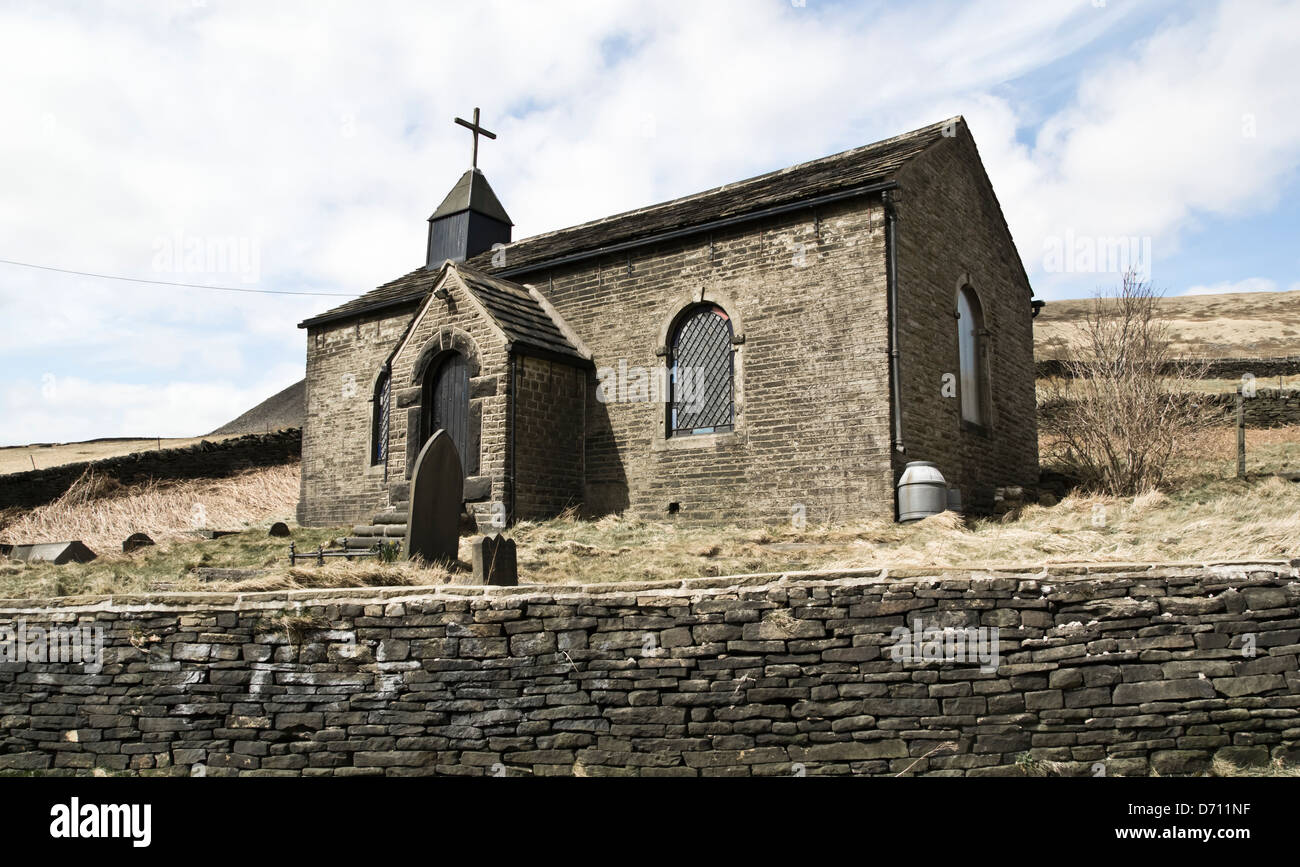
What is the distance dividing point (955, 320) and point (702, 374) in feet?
14.9

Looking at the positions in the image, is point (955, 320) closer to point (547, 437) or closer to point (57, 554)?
point (547, 437)

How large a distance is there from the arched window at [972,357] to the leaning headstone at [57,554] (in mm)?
14480

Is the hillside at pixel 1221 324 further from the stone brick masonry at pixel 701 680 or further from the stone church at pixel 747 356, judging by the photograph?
the stone brick masonry at pixel 701 680

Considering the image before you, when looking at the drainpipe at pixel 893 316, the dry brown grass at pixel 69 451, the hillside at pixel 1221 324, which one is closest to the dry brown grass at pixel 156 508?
the dry brown grass at pixel 69 451

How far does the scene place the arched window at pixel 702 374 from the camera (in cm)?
1476

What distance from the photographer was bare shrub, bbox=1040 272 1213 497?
1377 cm

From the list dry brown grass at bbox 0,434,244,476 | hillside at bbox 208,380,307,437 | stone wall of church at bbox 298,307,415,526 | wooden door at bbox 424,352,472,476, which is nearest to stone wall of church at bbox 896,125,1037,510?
wooden door at bbox 424,352,472,476

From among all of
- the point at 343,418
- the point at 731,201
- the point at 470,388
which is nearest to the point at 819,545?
the point at 470,388

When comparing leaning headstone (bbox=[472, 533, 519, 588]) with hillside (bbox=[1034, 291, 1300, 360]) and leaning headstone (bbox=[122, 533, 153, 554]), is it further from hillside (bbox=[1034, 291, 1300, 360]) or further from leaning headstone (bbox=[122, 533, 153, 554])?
hillside (bbox=[1034, 291, 1300, 360])

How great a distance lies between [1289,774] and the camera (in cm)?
594

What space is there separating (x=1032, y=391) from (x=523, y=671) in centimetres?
1502

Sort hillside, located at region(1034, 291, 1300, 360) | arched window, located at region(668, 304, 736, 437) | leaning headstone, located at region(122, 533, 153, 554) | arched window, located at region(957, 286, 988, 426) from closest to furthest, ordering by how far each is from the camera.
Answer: leaning headstone, located at region(122, 533, 153, 554) → arched window, located at region(668, 304, 736, 437) → arched window, located at region(957, 286, 988, 426) → hillside, located at region(1034, 291, 1300, 360)

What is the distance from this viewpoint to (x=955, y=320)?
15.5m

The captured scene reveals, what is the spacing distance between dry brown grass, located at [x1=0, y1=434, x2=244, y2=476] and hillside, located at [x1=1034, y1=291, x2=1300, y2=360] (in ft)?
111
